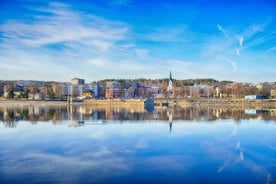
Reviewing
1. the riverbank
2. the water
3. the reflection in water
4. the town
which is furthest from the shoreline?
the water

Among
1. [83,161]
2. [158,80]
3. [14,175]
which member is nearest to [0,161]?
[14,175]

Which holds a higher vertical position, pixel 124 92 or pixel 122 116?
pixel 124 92

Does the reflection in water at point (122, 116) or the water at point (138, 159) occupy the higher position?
the water at point (138, 159)

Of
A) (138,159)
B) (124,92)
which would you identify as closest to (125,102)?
(124,92)

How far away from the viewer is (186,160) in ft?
42.4

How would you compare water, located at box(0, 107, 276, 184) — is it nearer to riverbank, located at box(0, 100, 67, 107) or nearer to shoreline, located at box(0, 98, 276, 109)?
shoreline, located at box(0, 98, 276, 109)

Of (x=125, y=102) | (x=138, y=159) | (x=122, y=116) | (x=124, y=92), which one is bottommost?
(x=122, y=116)

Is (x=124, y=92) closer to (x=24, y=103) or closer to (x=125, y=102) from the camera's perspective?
(x=125, y=102)

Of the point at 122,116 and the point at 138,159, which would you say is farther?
the point at 122,116

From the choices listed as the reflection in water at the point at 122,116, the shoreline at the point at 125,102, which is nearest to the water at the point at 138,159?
the reflection in water at the point at 122,116

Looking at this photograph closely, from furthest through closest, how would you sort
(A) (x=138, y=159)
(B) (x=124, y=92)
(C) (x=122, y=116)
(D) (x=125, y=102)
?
(B) (x=124, y=92) → (D) (x=125, y=102) → (C) (x=122, y=116) → (A) (x=138, y=159)

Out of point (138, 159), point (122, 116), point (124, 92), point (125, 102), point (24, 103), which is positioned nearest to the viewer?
point (138, 159)

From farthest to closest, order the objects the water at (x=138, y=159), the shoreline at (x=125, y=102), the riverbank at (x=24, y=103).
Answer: the riverbank at (x=24, y=103) < the shoreline at (x=125, y=102) < the water at (x=138, y=159)

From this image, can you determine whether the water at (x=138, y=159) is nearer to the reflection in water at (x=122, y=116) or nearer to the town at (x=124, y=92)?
the reflection in water at (x=122, y=116)
